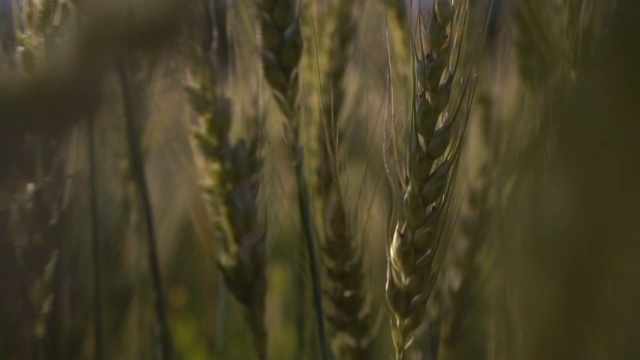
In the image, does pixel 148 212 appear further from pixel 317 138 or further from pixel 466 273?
pixel 466 273

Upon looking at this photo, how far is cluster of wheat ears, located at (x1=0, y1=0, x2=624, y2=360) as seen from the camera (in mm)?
474

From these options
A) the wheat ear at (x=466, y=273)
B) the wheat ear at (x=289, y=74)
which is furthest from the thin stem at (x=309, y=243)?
the wheat ear at (x=466, y=273)

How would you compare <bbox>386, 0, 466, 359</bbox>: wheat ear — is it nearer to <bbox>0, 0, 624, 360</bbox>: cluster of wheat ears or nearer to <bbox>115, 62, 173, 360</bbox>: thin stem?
<bbox>0, 0, 624, 360</bbox>: cluster of wheat ears

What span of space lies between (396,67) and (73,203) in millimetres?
288

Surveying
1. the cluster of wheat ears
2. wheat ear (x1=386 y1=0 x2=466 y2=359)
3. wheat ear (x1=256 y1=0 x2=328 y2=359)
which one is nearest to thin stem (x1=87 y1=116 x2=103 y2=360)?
the cluster of wheat ears

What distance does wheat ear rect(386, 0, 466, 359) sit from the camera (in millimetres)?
443

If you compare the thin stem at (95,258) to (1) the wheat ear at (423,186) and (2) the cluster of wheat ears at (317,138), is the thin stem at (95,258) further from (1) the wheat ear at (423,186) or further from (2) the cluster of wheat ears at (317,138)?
(1) the wheat ear at (423,186)

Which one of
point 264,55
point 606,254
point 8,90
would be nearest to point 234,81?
point 264,55

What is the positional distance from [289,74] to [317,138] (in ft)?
0.25

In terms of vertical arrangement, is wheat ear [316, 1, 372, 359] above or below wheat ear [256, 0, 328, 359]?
below

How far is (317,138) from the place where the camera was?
612mm

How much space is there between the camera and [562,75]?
51 centimetres

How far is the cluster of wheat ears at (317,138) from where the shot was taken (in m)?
0.47

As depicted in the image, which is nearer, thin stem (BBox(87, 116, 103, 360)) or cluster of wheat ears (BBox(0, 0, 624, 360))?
cluster of wheat ears (BBox(0, 0, 624, 360))
